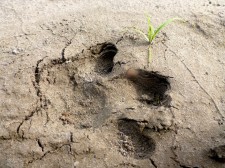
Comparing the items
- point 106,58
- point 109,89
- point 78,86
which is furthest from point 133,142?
point 106,58

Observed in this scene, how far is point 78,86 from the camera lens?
6.91ft

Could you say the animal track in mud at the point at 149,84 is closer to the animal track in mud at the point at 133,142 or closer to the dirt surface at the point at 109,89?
the dirt surface at the point at 109,89

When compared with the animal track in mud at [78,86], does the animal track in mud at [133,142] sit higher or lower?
lower

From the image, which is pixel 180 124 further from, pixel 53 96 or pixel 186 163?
pixel 53 96

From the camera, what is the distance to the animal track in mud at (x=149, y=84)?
6.52 feet

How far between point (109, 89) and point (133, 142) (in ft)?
1.37

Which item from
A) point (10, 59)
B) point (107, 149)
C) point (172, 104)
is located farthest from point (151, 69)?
point (10, 59)

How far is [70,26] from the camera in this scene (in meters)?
2.50

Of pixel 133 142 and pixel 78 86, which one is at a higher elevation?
pixel 78 86

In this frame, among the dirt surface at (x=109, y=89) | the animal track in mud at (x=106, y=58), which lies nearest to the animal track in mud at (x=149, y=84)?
the dirt surface at (x=109, y=89)

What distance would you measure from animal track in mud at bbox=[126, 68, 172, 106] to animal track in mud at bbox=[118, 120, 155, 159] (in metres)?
0.23

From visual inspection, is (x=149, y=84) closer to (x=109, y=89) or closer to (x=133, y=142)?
(x=109, y=89)

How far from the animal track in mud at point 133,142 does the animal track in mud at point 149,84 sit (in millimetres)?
229

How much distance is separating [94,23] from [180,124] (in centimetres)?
118
